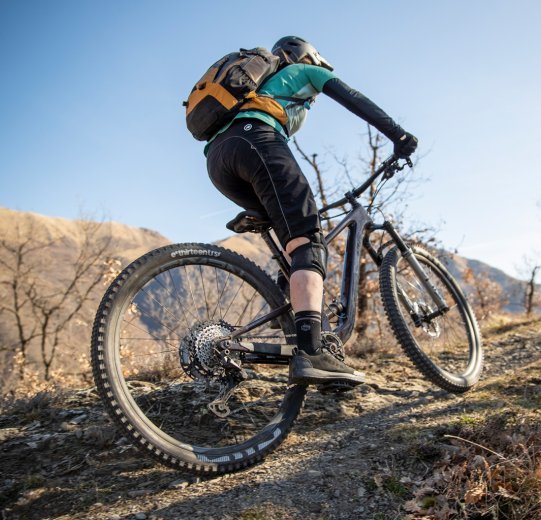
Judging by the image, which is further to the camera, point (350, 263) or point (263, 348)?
point (350, 263)

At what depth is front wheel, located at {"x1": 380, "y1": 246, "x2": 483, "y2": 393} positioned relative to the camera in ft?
11.0

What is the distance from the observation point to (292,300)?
2.63 m

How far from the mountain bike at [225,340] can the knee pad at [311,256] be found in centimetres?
29

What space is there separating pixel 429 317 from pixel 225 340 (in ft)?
7.29

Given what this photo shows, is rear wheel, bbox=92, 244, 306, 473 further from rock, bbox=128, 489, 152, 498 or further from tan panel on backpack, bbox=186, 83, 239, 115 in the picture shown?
tan panel on backpack, bbox=186, 83, 239, 115

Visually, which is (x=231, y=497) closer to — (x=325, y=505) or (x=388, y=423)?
(x=325, y=505)

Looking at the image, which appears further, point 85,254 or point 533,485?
point 85,254

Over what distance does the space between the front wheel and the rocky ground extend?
25 centimetres

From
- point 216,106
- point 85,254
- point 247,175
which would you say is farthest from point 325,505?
point 85,254

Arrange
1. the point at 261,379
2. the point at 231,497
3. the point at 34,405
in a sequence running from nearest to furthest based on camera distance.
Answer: the point at 231,497 < the point at 34,405 < the point at 261,379

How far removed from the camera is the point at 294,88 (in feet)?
9.55

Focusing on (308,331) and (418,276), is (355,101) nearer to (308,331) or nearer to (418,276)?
(308,331)

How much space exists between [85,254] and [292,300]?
2607cm

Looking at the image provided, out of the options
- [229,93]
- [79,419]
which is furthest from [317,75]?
[79,419]
